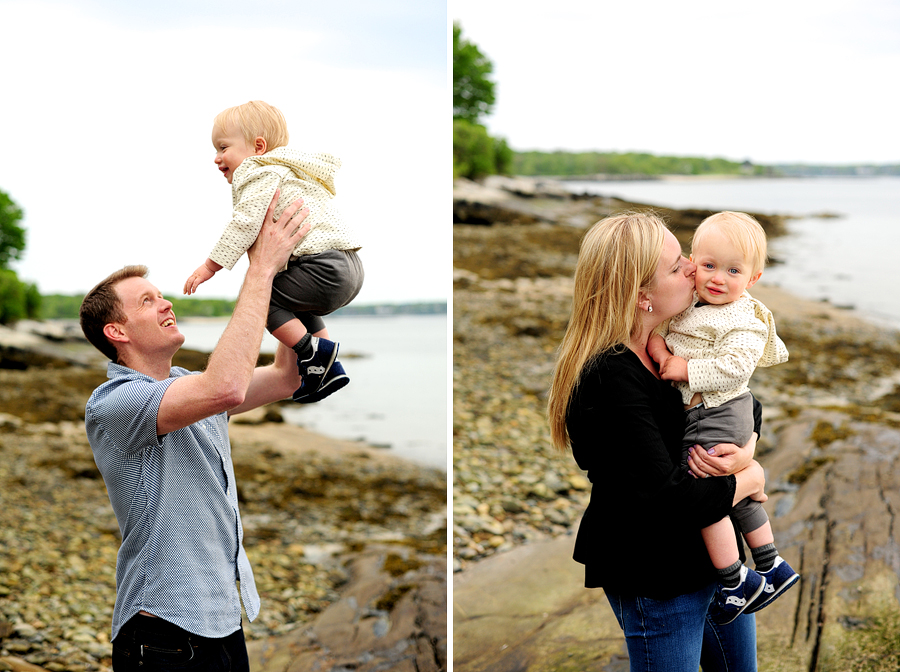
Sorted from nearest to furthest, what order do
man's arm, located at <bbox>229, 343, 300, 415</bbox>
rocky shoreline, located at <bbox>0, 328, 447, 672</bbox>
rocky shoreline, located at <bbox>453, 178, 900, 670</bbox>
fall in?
man's arm, located at <bbox>229, 343, 300, 415</bbox> < rocky shoreline, located at <bbox>453, 178, 900, 670</bbox> < rocky shoreline, located at <bbox>0, 328, 447, 672</bbox>

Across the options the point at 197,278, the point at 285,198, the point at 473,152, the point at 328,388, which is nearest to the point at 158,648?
the point at 328,388

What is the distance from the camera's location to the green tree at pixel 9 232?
16.5 m

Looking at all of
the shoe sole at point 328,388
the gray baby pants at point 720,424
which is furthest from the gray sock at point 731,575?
the shoe sole at point 328,388

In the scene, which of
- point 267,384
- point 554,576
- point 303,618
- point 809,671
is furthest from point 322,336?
point 303,618

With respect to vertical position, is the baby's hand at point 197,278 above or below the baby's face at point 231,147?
below

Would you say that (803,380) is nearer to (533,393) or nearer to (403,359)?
(533,393)

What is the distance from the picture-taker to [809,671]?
4598 millimetres

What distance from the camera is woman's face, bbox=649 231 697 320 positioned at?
6.49 feet

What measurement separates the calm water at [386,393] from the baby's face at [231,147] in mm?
8708

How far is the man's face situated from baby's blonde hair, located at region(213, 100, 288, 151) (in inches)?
19.2

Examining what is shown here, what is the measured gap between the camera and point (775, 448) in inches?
320

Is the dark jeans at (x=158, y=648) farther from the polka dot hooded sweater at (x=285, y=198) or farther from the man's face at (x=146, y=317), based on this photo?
the polka dot hooded sweater at (x=285, y=198)

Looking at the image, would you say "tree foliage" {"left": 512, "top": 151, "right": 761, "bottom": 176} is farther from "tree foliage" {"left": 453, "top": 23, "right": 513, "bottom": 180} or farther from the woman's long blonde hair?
the woman's long blonde hair

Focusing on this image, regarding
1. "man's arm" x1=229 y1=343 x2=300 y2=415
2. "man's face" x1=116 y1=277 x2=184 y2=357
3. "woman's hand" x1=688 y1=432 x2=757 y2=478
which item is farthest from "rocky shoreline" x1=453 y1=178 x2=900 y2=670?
"man's face" x1=116 y1=277 x2=184 y2=357
